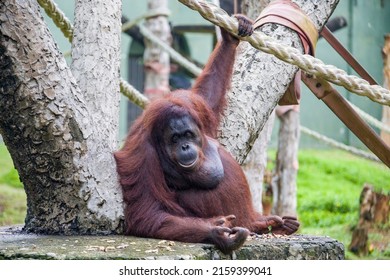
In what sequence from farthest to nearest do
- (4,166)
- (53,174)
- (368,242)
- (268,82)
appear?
(4,166) < (368,242) < (268,82) < (53,174)

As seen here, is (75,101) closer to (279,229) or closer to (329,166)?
(279,229)

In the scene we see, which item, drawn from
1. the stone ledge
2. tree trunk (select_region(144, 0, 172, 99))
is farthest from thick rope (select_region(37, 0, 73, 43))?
tree trunk (select_region(144, 0, 172, 99))

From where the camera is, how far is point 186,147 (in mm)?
3557

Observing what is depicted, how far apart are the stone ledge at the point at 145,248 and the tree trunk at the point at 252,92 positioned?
2.43 ft

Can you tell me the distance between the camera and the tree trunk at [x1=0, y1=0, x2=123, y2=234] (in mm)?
3100

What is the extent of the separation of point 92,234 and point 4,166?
7.13 meters

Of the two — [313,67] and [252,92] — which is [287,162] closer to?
[252,92]

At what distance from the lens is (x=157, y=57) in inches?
321

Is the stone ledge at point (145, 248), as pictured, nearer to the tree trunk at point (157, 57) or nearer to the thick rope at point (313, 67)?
the thick rope at point (313, 67)

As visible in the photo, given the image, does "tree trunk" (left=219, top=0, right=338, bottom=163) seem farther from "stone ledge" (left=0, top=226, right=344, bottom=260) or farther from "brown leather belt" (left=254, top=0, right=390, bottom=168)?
"stone ledge" (left=0, top=226, right=344, bottom=260)

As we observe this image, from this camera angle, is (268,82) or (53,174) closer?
(53,174)

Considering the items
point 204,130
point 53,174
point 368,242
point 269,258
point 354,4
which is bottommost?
point 368,242

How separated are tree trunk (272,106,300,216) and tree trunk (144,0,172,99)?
1.58 metres

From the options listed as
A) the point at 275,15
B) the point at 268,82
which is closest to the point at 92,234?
the point at 268,82
